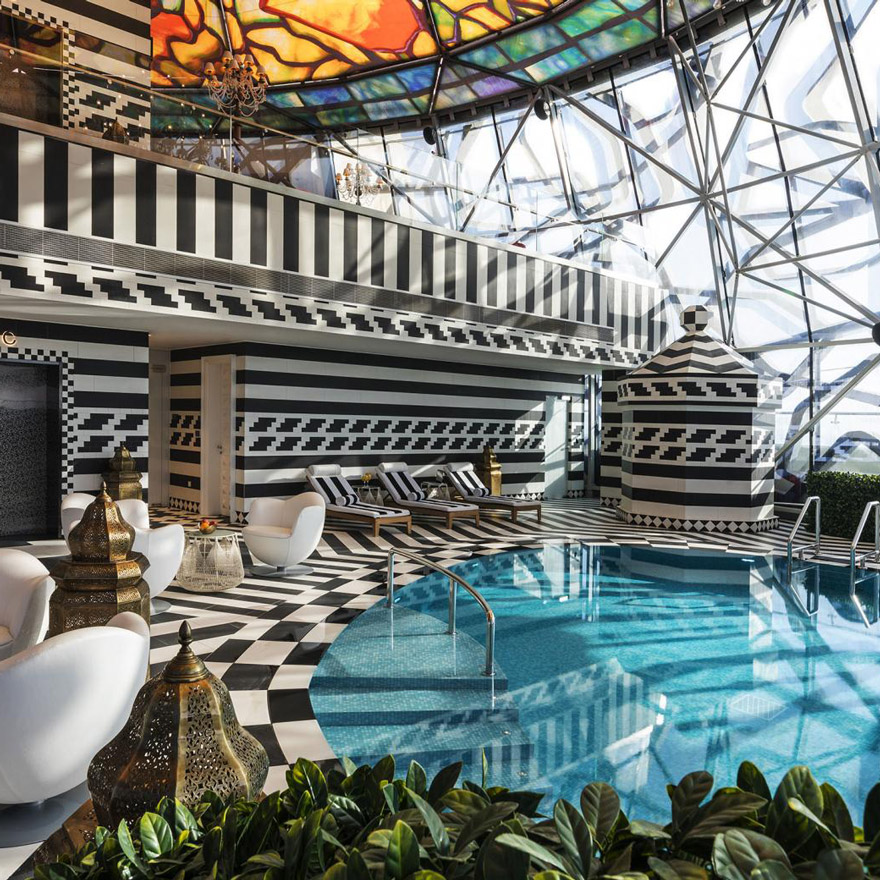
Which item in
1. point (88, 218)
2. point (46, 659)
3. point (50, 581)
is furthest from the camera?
point (88, 218)

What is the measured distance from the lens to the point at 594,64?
14844 millimetres

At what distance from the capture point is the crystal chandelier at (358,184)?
433 inches

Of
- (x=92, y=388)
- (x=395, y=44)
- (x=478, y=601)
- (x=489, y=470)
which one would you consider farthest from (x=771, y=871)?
(x=395, y=44)

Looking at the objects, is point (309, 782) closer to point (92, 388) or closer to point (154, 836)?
point (154, 836)

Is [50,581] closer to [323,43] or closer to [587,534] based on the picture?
[587,534]

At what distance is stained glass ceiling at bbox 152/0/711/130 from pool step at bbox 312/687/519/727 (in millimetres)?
12093

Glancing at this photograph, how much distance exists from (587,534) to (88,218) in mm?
7809

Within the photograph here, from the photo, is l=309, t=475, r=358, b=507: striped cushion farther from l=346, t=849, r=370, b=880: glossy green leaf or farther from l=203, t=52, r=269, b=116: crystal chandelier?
l=346, t=849, r=370, b=880: glossy green leaf

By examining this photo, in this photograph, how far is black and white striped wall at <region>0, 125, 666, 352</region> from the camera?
8.27 metres

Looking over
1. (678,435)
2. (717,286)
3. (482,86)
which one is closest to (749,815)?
(678,435)

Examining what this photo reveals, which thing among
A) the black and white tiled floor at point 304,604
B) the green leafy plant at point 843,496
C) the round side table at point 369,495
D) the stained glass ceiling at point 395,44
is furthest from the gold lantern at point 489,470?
the stained glass ceiling at point 395,44

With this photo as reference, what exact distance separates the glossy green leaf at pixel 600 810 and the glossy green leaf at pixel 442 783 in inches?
8.5

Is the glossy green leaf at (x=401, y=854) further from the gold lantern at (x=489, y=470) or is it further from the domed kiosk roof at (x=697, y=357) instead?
the gold lantern at (x=489, y=470)

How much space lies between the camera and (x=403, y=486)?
1284 centimetres
